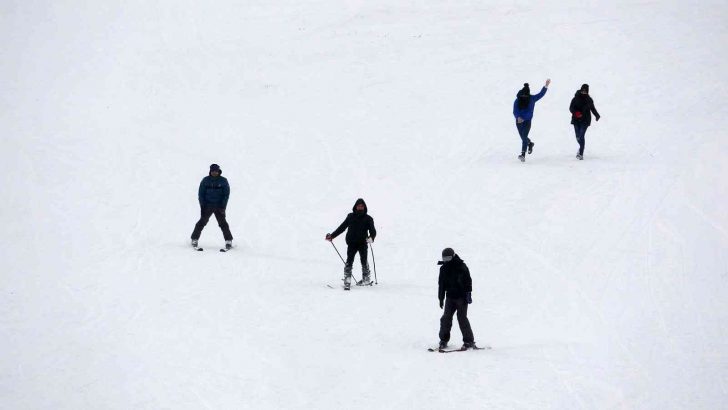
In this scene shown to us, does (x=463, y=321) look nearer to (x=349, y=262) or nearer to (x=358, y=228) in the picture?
(x=349, y=262)

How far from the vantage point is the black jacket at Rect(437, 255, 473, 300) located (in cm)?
992

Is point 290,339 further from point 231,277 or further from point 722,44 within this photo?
point 722,44

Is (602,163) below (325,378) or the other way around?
the other way around

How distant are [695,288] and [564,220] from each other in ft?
13.3

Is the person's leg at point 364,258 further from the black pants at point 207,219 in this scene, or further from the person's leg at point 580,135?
the person's leg at point 580,135

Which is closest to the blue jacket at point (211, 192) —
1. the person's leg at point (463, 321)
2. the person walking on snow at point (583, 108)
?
the person's leg at point (463, 321)

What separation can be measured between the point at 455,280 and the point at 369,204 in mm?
8110

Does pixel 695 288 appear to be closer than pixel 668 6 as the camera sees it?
Yes

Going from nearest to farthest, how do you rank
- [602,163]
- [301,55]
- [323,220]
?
[323,220]
[602,163]
[301,55]

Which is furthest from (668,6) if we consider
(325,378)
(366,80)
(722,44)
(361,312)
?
(325,378)

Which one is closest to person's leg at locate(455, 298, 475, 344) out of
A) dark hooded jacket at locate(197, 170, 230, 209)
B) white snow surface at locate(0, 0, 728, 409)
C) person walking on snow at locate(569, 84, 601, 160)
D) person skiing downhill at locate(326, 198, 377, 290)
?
white snow surface at locate(0, 0, 728, 409)

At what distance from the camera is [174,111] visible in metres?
25.8

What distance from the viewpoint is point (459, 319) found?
999cm

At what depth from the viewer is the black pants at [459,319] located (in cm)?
995
